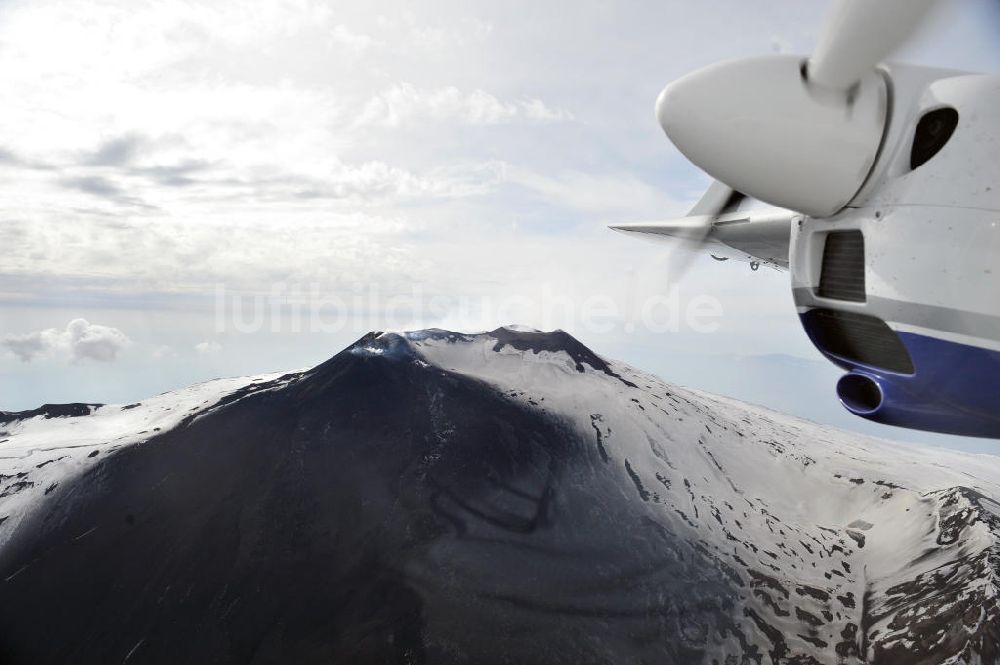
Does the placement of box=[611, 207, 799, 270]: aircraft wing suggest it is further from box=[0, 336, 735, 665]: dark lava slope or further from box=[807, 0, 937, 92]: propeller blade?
box=[0, 336, 735, 665]: dark lava slope

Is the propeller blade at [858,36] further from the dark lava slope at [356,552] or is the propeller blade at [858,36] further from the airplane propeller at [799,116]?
the dark lava slope at [356,552]

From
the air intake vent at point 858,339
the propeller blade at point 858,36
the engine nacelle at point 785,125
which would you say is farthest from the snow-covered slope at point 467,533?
the propeller blade at point 858,36

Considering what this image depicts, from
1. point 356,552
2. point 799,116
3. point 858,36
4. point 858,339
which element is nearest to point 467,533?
point 356,552

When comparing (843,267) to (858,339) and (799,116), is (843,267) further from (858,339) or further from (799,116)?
(799,116)

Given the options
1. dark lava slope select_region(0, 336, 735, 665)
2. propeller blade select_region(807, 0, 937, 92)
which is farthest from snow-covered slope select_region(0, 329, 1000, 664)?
propeller blade select_region(807, 0, 937, 92)

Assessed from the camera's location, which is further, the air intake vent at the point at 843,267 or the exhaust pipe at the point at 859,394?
the exhaust pipe at the point at 859,394
